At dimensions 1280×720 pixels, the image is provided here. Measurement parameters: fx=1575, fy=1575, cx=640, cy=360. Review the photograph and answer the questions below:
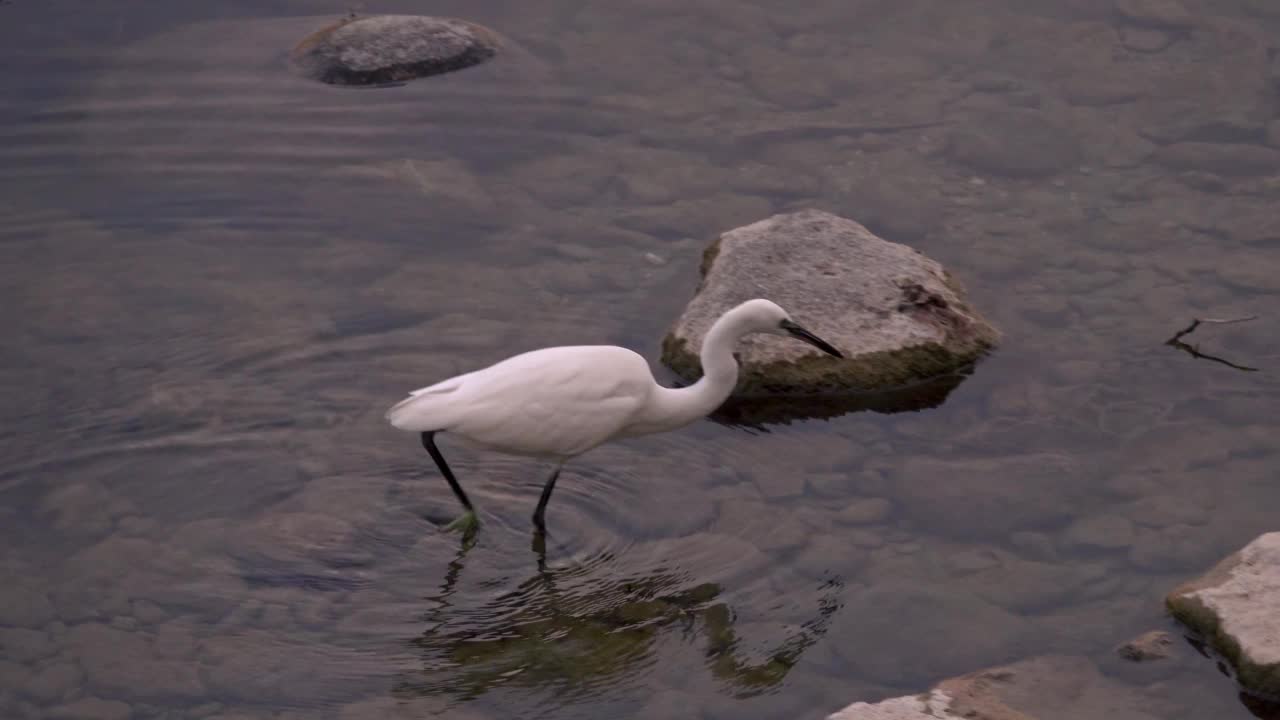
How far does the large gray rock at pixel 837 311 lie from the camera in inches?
309

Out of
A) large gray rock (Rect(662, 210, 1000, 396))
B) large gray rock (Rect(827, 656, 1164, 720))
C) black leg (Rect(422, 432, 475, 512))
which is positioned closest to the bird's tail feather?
black leg (Rect(422, 432, 475, 512))

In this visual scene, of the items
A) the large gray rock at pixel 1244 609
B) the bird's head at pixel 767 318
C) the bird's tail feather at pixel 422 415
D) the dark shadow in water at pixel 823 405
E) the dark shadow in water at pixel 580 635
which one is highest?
the bird's head at pixel 767 318

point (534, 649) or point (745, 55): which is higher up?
point (745, 55)

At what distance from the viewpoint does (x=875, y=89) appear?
1126 cm

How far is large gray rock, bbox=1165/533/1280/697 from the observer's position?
561cm

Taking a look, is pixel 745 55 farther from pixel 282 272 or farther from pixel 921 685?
pixel 921 685

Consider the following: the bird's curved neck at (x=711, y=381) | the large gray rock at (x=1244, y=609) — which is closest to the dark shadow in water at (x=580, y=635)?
the bird's curved neck at (x=711, y=381)

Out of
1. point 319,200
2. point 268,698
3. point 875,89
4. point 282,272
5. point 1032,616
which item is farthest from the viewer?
point 875,89

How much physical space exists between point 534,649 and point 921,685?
147cm

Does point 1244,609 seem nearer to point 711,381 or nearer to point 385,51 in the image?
point 711,381

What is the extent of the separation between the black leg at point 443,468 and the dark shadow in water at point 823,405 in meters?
1.51

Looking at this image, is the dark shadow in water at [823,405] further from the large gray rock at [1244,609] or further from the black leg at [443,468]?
the large gray rock at [1244,609]

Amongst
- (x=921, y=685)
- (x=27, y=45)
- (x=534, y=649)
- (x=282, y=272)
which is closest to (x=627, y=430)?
(x=534, y=649)

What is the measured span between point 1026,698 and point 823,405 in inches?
93.1
